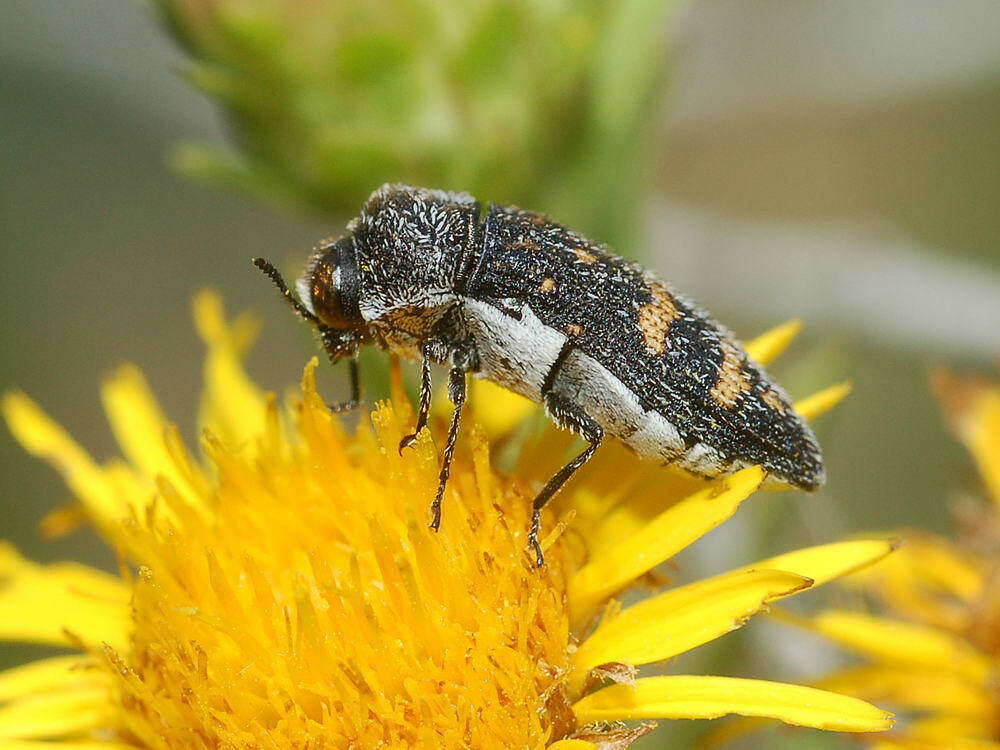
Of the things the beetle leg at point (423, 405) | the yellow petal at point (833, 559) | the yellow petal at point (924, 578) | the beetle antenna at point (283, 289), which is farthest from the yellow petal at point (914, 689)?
the beetle antenna at point (283, 289)

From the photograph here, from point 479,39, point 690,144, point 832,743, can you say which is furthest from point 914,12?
point 832,743

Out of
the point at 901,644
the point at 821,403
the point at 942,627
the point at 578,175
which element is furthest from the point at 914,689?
the point at 578,175

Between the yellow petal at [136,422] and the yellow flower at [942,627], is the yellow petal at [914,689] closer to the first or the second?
the yellow flower at [942,627]

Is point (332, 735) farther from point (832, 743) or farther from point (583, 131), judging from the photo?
point (583, 131)

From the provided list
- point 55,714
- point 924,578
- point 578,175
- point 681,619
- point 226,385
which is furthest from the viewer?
point 578,175

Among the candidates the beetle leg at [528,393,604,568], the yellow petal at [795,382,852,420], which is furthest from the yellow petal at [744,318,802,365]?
the beetle leg at [528,393,604,568]

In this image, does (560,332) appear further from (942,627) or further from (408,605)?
(942,627)

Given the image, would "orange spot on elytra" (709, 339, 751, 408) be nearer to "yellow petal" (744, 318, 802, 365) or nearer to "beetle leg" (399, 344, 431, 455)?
"yellow petal" (744, 318, 802, 365)

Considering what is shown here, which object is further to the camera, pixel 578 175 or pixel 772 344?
pixel 578 175
